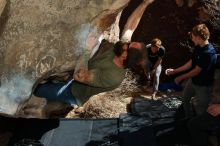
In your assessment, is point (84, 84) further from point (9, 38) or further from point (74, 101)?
point (9, 38)

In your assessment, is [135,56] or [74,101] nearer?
[135,56]

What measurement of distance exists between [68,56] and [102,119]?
1528 mm

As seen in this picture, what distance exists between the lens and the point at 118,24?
13.2ft

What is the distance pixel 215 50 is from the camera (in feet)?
13.0

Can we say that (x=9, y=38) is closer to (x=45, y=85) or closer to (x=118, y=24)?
(x=45, y=85)

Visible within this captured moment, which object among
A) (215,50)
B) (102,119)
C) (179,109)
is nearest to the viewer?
(215,50)

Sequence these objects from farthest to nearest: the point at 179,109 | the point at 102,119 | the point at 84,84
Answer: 1. the point at 102,119
2. the point at 179,109
3. the point at 84,84

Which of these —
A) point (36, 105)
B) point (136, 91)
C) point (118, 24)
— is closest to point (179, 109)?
point (136, 91)

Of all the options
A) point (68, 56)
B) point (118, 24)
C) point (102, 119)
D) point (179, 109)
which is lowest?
point (102, 119)

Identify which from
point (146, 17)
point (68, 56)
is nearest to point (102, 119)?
point (68, 56)

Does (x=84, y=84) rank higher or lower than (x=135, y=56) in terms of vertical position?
lower

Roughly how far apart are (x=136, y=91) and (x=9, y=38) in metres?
1.42

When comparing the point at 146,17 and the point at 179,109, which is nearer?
the point at 146,17

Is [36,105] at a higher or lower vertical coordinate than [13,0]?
lower
